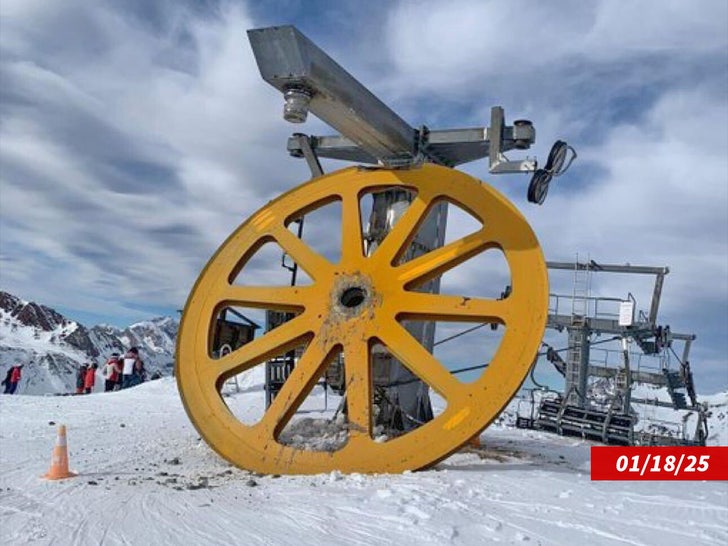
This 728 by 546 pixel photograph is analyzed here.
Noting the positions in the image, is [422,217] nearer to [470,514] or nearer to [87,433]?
[470,514]

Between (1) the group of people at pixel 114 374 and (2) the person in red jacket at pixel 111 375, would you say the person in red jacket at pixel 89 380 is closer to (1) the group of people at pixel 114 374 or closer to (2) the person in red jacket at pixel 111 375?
(1) the group of people at pixel 114 374

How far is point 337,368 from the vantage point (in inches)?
375

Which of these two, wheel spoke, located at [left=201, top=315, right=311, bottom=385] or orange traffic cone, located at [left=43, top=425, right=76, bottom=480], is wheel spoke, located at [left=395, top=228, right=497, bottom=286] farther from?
orange traffic cone, located at [left=43, top=425, right=76, bottom=480]

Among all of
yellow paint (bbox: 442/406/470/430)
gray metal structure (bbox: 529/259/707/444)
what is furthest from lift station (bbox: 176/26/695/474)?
gray metal structure (bbox: 529/259/707/444)

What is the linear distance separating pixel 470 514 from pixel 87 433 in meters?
7.15

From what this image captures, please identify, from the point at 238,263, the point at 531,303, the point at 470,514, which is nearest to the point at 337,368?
the point at 238,263

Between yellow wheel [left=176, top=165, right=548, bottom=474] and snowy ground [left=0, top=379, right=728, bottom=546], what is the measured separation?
0.43 metres

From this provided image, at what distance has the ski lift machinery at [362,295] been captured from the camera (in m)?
6.82

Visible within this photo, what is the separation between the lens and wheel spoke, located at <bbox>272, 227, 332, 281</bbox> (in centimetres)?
829

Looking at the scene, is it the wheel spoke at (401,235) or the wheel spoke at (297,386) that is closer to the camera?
the wheel spoke at (297,386)

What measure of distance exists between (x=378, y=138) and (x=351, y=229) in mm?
1095

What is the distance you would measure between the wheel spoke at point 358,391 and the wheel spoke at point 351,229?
3.71 feet
